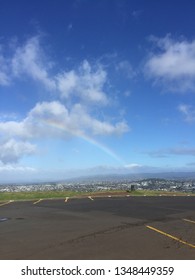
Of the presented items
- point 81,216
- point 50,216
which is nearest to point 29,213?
point 50,216

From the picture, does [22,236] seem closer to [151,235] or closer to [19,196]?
[151,235]
